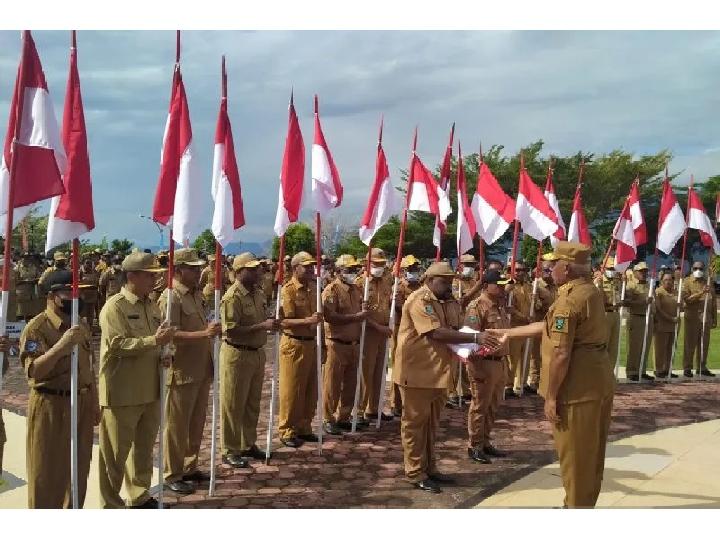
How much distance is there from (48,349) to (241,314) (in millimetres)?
2224

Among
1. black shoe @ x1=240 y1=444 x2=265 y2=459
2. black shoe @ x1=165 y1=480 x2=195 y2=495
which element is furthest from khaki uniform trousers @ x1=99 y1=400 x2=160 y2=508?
black shoe @ x1=240 y1=444 x2=265 y2=459

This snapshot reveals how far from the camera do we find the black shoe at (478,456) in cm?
660

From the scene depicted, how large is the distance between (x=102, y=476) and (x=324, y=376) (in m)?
3.54

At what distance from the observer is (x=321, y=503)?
5.44 metres

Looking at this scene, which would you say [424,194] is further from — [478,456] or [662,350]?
[662,350]

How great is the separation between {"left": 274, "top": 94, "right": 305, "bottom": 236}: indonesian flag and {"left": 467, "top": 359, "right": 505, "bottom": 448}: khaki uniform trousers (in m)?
2.46

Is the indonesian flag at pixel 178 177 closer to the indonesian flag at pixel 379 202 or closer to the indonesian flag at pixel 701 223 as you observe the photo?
the indonesian flag at pixel 379 202

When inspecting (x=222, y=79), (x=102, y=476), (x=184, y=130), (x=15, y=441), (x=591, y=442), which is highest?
(x=222, y=79)

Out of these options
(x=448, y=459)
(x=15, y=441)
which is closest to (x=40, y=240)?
(x=15, y=441)

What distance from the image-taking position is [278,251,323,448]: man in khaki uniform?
7.20 meters

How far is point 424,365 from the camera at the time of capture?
18.9 ft

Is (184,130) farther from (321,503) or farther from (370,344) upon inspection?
(370,344)

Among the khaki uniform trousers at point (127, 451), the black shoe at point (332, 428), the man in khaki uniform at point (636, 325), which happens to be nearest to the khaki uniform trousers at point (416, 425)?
the black shoe at point (332, 428)

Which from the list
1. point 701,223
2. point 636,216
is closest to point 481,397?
point 636,216
